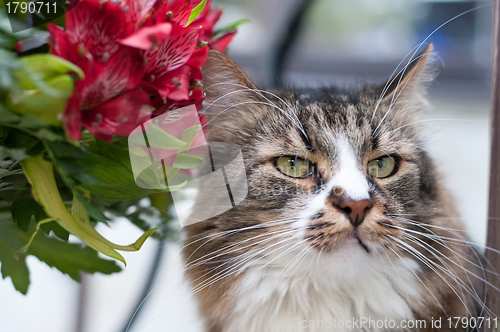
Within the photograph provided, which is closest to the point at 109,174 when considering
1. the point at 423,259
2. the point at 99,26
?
the point at 99,26

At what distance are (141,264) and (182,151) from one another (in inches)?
12.4

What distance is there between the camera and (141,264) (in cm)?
65

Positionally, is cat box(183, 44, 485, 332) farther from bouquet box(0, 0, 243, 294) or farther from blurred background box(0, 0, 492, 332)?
bouquet box(0, 0, 243, 294)

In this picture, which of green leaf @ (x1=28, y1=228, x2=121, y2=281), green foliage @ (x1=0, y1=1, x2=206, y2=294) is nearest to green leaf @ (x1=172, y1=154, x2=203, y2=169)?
green foliage @ (x1=0, y1=1, x2=206, y2=294)

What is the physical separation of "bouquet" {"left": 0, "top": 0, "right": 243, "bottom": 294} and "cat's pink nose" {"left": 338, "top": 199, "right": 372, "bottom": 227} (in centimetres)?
23

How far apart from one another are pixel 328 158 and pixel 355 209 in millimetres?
98

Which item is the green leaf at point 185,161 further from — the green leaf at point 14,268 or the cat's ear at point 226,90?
the green leaf at point 14,268

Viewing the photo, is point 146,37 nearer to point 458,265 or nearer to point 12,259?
point 12,259

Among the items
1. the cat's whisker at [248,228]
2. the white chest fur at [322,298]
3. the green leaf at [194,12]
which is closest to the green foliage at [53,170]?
the green leaf at [194,12]

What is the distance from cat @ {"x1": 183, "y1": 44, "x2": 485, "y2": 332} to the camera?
1.81ft

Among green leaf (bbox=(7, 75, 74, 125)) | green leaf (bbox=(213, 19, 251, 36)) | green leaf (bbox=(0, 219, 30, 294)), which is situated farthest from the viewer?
green leaf (bbox=(213, 19, 251, 36))

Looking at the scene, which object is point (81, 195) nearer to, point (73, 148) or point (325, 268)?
point (73, 148)

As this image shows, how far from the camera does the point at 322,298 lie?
0.60 meters

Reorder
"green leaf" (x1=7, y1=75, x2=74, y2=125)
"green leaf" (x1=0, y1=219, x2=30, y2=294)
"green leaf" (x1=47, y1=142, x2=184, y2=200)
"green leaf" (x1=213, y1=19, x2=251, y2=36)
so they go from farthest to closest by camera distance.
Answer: "green leaf" (x1=213, y1=19, x2=251, y2=36)
"green leaf" (x1=0, y1=219, x2=30, y2=294)
"green leaf" (x1=47, y1=142, x2=184, y2=200)
"green leaf" (x1=7, y1=75, x2=74, y2=125)
